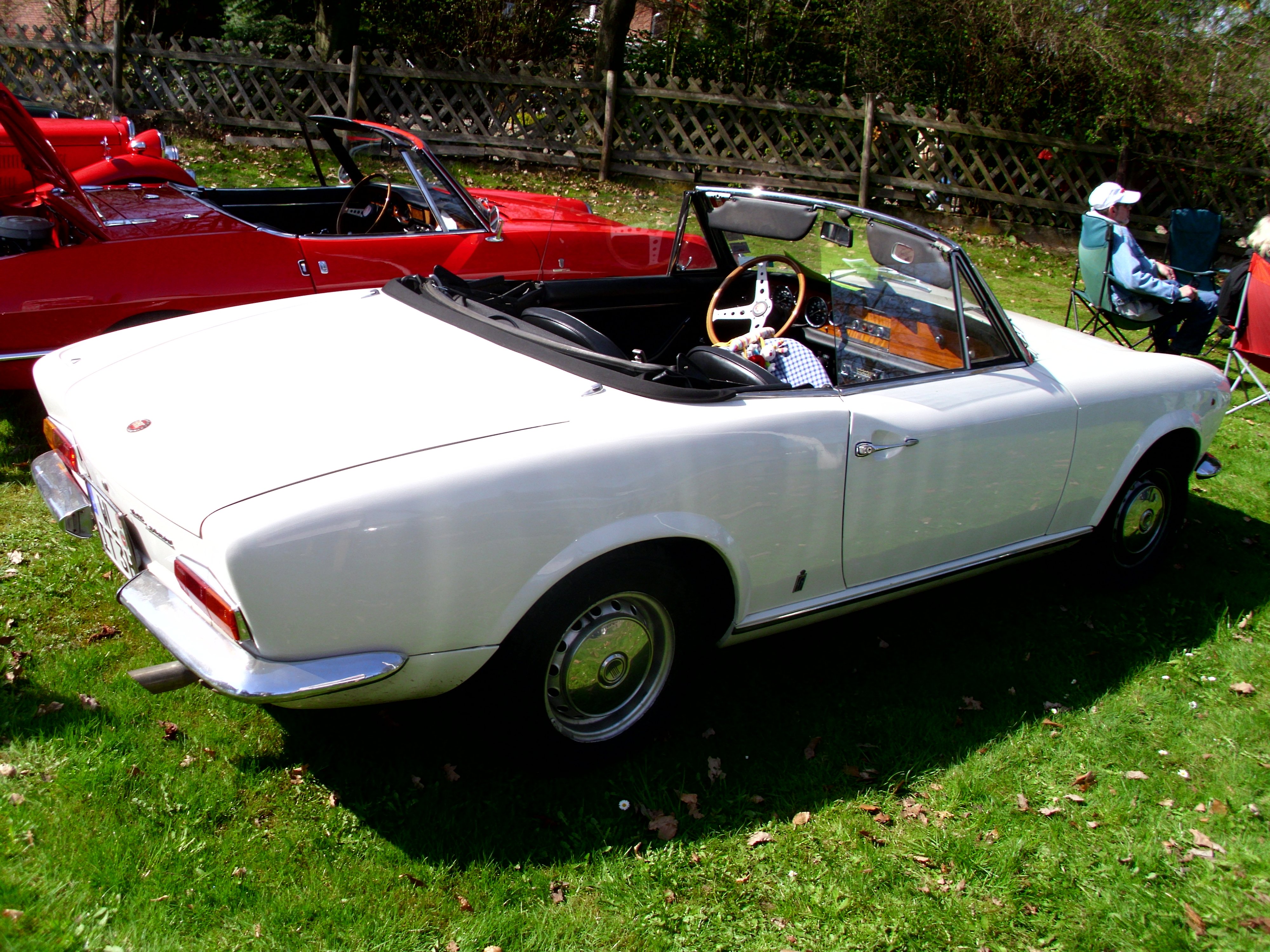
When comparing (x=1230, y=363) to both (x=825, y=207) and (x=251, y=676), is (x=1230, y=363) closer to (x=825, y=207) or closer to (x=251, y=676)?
(x=825, y=207)

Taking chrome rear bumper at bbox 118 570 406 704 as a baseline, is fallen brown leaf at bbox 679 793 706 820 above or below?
below

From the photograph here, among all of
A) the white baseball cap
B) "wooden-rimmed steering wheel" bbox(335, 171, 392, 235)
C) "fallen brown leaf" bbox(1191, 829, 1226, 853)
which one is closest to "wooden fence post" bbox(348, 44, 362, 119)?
"wooden-rimmed steering wheel" bbox(335, 171, 392, 235)

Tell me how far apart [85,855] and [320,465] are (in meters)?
1.16

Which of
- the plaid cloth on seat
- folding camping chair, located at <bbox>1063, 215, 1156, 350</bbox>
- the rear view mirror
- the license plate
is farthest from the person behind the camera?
folding camping chair, located at <bbox>1063, 215, 1156, 350</bbox>

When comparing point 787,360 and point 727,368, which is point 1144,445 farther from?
point 727,368

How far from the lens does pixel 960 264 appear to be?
3.55 metres

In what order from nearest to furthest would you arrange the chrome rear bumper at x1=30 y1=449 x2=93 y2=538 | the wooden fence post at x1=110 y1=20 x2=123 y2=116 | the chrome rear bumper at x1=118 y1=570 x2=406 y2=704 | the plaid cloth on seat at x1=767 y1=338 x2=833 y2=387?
1. the chrome rear bumper at x1=118 y1=570 x2=406 y2=704
2. the chrome rear bumper at x1=30 y1=449 x2=93 y2=538
3. the plaid cloth on seat at x1=767 y1=338 x2=833 y2=387
4. the wooden fence post at x1=110 y1=20 x2=123 y2=116

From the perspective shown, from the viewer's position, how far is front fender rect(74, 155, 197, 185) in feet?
22.3

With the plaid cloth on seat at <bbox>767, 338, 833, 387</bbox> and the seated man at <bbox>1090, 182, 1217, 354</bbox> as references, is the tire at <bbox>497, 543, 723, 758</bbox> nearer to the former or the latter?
the plaid cloth on seat at <bbox>767, 338, 833, 387</bbox>

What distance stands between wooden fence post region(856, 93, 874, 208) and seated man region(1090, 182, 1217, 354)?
5.94 meters

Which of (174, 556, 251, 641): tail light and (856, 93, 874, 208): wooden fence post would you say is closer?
(174, 556, 251, 641): tail light

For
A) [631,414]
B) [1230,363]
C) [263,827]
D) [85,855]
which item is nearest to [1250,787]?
[631,414]

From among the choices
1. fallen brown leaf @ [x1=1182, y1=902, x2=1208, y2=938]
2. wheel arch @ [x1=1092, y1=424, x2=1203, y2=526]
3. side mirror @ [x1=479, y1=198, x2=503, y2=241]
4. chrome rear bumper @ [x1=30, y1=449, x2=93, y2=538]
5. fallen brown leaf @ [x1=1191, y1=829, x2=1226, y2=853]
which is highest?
side mirror @ [x1=479, y1=198, x2=503, y2=241]

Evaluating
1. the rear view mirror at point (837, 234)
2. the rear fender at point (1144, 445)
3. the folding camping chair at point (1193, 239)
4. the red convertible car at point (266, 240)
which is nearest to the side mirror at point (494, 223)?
the red convertible car at point (266, 240)
